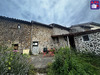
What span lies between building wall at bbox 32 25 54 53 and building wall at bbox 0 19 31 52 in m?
0.91

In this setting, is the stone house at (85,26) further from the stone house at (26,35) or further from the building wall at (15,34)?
the building wall at (15,34)

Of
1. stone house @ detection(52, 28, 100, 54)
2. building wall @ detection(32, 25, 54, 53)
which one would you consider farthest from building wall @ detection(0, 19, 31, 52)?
stone house @ detection(52, 28, 100, 54)

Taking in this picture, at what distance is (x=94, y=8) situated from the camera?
4.02m

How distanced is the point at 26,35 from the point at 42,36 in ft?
8.17

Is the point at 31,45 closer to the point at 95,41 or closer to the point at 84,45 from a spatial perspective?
the point at 84,45

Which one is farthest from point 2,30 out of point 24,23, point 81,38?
point 81,38

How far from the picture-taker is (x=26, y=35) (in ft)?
23.0

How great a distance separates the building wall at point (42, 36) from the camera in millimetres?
7412

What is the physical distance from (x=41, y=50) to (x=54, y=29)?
4950mm

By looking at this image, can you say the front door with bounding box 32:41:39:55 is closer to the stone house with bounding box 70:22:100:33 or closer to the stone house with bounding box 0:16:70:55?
the stone house with bounding box 0:16:70:55

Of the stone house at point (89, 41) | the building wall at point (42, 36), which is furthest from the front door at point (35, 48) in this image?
the stone house at point (89, 41)

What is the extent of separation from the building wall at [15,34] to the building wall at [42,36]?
91 centimetres

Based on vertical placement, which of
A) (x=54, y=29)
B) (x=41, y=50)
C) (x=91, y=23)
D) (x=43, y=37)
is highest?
(x=91, y=23)

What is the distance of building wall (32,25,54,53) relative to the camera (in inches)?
292
